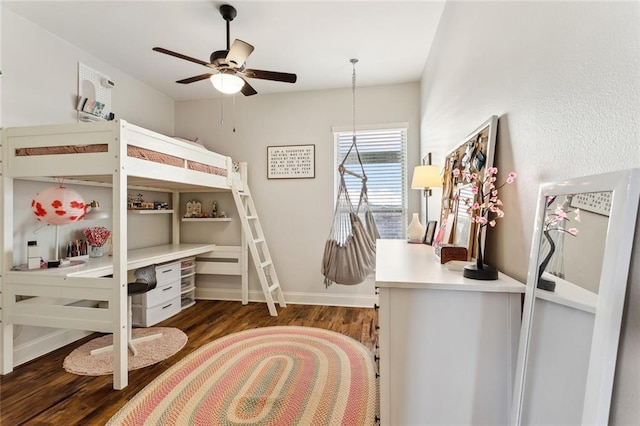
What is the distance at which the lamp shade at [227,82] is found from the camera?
2.29 meters

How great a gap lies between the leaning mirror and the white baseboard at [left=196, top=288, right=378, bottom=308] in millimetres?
2623

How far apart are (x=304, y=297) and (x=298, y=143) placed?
1.86 m

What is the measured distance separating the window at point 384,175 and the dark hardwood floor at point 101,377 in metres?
1.06

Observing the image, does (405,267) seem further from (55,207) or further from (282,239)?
(282,239)

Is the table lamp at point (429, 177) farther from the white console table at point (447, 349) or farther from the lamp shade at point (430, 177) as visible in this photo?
the white console table at point (447, 349)

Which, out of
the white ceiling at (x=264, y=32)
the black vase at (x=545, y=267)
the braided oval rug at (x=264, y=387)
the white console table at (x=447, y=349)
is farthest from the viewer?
the white ceiling at (x=264, y=32)

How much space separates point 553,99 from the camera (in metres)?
0.97

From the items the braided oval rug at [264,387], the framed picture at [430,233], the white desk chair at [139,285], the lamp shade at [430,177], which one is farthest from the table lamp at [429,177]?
the white desk chair at [139,285]

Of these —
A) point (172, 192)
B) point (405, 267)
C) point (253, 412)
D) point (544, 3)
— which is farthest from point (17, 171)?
point (544, 3)

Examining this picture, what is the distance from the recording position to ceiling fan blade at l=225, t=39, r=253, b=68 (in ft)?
6.45

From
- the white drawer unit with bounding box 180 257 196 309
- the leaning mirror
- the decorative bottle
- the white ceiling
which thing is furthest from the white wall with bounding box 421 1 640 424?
the white drawer unit with bounding box 180 257 196 309

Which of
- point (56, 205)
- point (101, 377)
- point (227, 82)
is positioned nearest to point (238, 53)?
point (227, 82)

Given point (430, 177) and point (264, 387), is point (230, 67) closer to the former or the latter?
point (430, 177)

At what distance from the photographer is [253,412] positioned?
170 centimetres
